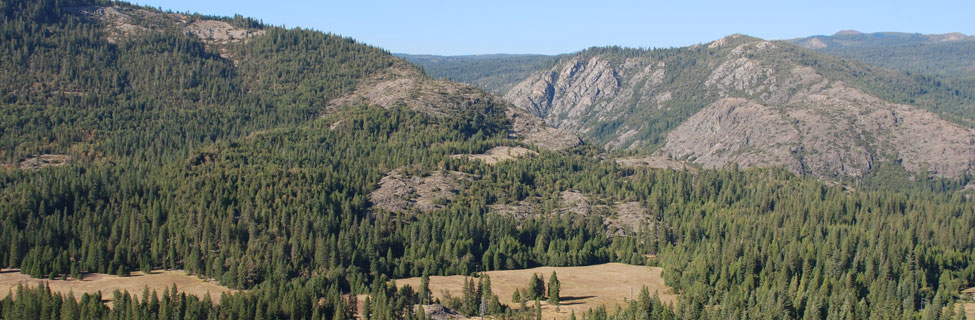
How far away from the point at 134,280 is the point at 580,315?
97.3 metres

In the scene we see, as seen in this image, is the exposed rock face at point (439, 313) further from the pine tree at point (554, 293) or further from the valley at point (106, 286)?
the valley at point (106, 286)

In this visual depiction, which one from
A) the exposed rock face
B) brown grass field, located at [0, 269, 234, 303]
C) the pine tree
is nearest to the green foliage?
the pine tree

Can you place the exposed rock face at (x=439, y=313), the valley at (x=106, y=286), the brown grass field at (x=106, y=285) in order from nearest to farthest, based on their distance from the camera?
the exposed rock face at (x=439, y=313) → the valley at (x=106, y=286) → the brown grass field at (x=106, y=285)

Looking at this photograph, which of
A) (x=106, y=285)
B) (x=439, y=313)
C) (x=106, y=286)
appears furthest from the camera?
(x=106, y=285)

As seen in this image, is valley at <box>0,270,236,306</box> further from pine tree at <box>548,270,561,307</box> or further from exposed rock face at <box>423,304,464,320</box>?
pine tree at <box>548,270,561,307</box>

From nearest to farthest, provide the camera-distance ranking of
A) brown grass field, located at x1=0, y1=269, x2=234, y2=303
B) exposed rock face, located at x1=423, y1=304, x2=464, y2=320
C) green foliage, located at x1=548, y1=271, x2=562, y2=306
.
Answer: exposed rock face, located at x1=423, y1=304, x2=464, y2=320 → brown grass field, located at x1=0, y1=269, x2=234, y2=303 → green foliage, located at x1=548, y1=271, x2=562, y2=306

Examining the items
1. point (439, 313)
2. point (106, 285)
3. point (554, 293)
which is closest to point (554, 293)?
point (554, 293)

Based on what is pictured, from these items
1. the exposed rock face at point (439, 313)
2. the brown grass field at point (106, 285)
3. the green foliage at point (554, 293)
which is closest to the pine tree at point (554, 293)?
the green foliage at point (554, 293)

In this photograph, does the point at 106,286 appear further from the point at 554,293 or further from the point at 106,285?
the point at 554,293

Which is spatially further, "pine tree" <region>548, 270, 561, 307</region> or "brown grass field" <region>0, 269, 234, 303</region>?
"pine tree" <region>548, 270, 561, 307</region>

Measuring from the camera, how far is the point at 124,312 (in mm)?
161000

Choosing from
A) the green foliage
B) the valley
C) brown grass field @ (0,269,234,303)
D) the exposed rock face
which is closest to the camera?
the exposed rock face

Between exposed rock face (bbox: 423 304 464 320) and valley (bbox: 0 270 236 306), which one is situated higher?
exposed rock face (bbox: 423 304 464 320)

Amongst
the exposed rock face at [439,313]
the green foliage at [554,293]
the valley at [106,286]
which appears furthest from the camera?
the green foliage at [554,293]
